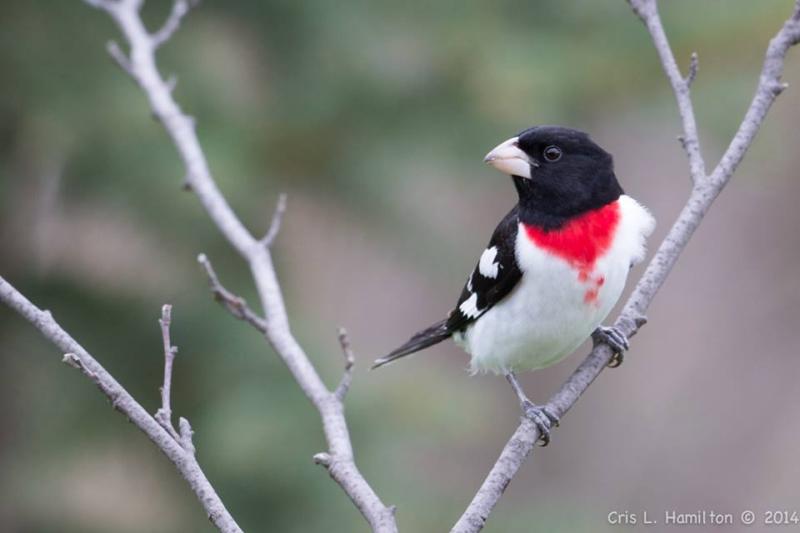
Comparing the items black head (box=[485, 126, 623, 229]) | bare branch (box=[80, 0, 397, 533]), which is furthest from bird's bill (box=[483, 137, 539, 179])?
bare branch (box=[80, 0, 397, 533])

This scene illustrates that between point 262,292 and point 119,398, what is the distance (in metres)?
0.93

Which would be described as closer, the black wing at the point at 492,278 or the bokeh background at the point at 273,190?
the black wing at the point at 492,278

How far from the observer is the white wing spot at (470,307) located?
3459mm

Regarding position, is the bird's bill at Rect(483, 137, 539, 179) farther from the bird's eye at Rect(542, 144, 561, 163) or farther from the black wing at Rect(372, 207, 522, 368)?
the black wing at Rect(372, 207, 522, 368)

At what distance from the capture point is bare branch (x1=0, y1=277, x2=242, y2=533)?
2141 mm

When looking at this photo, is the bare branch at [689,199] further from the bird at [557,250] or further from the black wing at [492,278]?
the black wing at [492,278]

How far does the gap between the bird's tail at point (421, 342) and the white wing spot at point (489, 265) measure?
382 mm

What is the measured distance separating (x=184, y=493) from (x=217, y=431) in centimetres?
79

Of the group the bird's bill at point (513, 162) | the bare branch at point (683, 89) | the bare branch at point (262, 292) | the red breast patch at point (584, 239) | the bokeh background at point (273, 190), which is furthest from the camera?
the bokeh background at point (273, 190)

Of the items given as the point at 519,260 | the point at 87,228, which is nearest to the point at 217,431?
the point at 87,228

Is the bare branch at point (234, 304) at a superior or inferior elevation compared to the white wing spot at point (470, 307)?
inferior

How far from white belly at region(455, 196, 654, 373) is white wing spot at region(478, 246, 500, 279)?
86mm

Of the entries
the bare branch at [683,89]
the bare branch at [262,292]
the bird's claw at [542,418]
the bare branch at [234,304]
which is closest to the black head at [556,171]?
the bare branch at [683,89]

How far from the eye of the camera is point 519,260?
10.4ft
